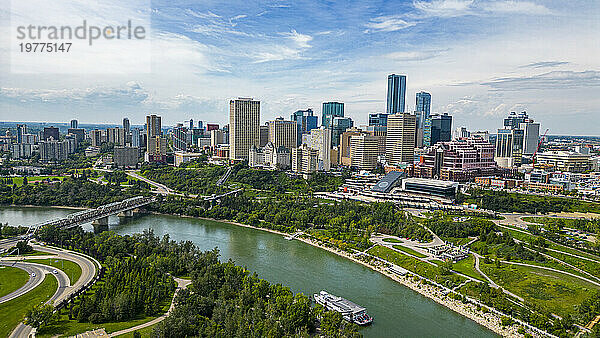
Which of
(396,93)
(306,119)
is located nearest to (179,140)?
(306,119)

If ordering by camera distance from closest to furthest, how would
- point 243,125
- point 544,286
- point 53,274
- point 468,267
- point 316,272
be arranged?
point 544,286 → point 53,274 → point 468,267 → point 316,272 → point 243,125

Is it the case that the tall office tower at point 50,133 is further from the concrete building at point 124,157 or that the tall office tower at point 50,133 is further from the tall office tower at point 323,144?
the tall office tower at point 323,144

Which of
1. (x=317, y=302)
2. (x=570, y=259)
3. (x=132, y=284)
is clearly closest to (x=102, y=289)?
(x=132, y=284)

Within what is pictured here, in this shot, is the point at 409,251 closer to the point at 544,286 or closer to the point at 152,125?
the point at 544,286

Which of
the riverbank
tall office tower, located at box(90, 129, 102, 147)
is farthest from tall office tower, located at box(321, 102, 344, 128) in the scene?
the riverbank

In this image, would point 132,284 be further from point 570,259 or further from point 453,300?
point 570,259

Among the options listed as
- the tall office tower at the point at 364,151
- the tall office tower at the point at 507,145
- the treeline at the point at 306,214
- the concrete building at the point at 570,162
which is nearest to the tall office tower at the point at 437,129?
the tall office tower at the point at 507,145
